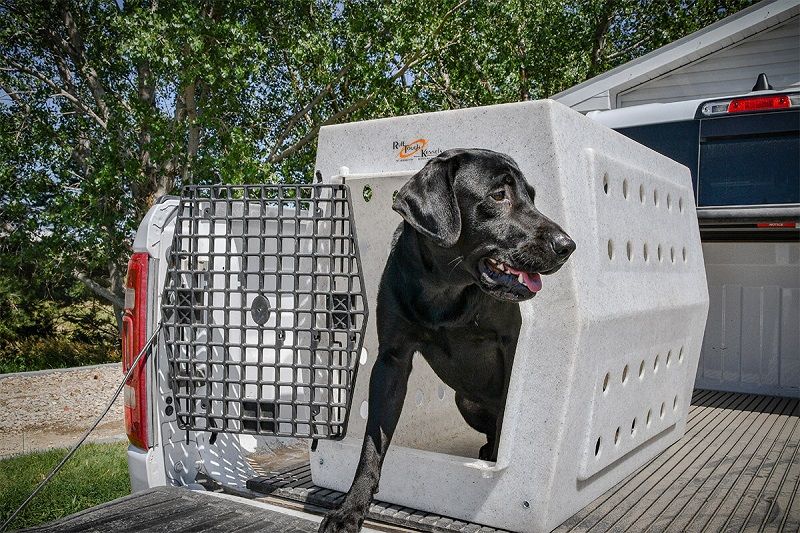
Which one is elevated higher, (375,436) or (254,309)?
(254,309)

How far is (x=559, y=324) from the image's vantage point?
2.36 meters

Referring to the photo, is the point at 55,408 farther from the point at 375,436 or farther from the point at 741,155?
the point at 741,155

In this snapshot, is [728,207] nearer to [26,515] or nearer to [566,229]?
[566,229]

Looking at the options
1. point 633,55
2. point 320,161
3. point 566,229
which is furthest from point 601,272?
point 633,55

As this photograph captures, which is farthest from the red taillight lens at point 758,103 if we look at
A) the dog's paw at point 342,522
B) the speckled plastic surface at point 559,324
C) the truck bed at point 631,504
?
the dog's paw at point 342,522

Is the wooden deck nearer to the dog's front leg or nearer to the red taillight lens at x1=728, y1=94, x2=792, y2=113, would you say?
the dog's front leg

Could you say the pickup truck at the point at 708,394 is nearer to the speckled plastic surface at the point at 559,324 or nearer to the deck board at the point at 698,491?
the deck board at the point at 698,491

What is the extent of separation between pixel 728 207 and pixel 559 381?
288 cm

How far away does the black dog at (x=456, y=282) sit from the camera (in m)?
2.22

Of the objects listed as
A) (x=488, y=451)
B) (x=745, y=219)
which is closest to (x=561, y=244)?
(x=488, y=451)

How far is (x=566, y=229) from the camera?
236 cm

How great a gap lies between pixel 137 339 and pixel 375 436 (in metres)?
1.00

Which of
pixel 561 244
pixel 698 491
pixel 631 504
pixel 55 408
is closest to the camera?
pixel 561 244

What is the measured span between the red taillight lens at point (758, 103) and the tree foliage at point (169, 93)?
598cm
